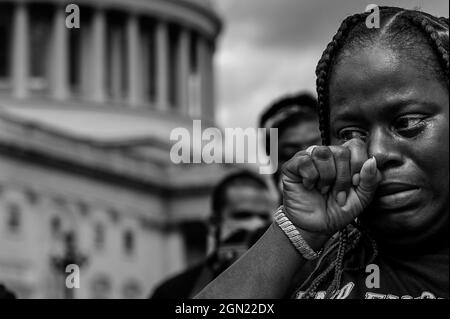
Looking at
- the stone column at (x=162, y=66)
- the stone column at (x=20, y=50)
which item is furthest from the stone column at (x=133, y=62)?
the stone column at (x=20, y=50)

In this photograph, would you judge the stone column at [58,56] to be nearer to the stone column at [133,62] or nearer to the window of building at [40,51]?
the window of building at [40,51]

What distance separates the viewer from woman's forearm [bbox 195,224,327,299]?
8.72 feet

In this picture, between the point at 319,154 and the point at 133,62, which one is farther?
the point at 133,62

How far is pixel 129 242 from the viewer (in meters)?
73.9

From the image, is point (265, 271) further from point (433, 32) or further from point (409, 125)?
point (433, 32)

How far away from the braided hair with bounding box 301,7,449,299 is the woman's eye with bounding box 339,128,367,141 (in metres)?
0.09

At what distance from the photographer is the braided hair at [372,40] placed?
279 centimetres

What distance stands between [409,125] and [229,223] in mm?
Result: 6075

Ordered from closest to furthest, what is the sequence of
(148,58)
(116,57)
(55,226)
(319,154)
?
(319,154), (55,226), (116,57), (148,58)

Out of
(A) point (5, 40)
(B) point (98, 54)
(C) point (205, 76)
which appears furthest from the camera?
(C) point (205, 76)

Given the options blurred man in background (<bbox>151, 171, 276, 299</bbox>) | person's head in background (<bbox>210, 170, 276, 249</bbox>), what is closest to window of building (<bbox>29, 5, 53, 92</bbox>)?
blurred man in background (<bbox>151, 171, 276, 299</bbox>)

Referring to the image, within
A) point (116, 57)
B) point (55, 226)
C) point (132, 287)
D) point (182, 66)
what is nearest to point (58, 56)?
point (116, 57)

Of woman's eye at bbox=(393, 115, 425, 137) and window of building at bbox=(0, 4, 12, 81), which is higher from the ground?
window of building at bbox=(0, 4, 12, 81)

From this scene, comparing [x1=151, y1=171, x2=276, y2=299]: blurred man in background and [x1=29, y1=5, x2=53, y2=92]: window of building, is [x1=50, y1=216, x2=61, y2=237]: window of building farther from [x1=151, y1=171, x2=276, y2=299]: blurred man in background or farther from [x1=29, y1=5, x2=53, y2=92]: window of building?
[x1=151, y1=171, x2=276, y2=299]: blurred man in background
